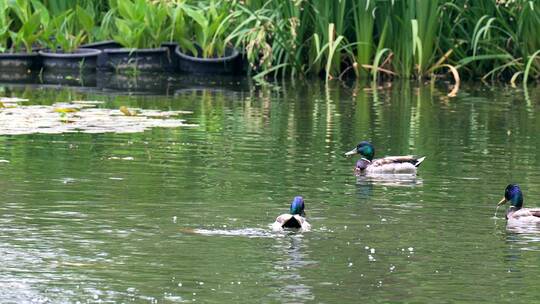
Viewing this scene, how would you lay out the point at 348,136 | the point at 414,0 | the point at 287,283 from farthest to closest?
1. the point at 414,0
2. the point at 348,136
3. the point at 287,283

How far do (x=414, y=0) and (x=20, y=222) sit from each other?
1509cm

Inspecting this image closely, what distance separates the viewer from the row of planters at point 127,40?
27875 mm

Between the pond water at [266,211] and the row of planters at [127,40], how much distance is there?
648 centimetres

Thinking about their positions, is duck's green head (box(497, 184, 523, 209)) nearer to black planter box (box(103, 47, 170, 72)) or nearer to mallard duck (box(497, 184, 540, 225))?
mallard duck (box(497, 184, 540, 225))

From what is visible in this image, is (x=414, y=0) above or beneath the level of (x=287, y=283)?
above

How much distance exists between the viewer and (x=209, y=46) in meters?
28.1

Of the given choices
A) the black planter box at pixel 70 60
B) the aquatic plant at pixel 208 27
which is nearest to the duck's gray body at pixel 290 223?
the aquatic plant at pixel 208 27

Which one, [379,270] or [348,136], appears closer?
[379,270]

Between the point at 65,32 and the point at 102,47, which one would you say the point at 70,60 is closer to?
the point at 65,32

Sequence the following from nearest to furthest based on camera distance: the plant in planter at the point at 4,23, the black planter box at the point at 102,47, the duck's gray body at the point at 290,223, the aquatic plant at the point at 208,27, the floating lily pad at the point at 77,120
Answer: the duck's gray body at the point at 290,223 → the floating lily pad at the point at 77,120 → the aquatic plant at the point at 208,27 → the plant in planter at the point at 4,23 → the black planter box at the point at 102,47

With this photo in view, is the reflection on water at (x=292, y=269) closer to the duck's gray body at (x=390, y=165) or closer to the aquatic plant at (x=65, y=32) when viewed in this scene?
the duck's gray body at (x=390, y=165)

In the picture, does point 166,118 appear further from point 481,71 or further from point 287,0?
point 481,71

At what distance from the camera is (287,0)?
Result: 26.4 m

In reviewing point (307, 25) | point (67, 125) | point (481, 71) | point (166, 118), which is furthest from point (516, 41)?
point (67, 125)
